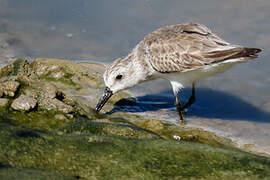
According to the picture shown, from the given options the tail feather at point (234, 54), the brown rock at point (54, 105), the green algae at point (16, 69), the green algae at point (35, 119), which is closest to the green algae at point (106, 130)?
the green algae at point (35, 119)

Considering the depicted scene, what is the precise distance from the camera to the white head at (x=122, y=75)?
6.56 meters

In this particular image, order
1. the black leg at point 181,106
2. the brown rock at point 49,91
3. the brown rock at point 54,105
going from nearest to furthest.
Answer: the brown rock at point 54,105, the brown rock at point 49,91, the black leg at point 181,106

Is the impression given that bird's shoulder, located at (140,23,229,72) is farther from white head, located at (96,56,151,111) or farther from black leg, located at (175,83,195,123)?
black leg, located at (175,83,195,123)

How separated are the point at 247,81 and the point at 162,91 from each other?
1459 millimetres

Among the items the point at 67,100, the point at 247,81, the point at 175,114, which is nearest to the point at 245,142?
the point at 175,114

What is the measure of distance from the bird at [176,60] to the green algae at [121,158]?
263cm

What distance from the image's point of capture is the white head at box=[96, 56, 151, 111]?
656 cm

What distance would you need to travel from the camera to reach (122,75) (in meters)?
6.71

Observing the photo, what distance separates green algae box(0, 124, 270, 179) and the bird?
2628mm

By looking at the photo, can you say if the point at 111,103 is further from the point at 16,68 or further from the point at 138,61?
the point at 16,68

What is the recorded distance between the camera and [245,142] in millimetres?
5828

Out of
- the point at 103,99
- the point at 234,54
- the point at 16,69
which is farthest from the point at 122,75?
the point at 234,54

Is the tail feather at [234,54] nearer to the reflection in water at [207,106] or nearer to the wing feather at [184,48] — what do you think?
the wing feather at [184,48]

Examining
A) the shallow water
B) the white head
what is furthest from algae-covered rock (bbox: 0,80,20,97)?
the shallow water
